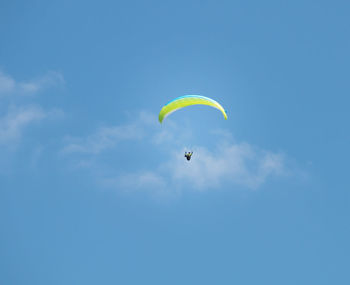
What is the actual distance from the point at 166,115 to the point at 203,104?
17.3ft

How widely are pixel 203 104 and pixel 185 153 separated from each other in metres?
7.77

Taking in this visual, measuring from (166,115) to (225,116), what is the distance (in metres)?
8.16

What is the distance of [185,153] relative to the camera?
185 ft

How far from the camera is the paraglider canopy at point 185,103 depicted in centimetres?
5191

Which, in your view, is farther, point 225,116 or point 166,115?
point 166,115

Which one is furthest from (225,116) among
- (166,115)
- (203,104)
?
(166,115)

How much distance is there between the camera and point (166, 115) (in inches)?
2142

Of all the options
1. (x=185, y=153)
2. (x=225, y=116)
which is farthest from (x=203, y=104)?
(x=185, y=153)

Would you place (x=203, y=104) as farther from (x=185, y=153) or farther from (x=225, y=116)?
(x=185, y=153)

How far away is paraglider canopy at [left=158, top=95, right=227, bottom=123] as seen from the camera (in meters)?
51.9

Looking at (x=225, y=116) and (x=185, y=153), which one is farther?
(x=185, y=153)

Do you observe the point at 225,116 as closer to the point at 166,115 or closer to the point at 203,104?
the point at 203,104

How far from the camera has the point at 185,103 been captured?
53.1m

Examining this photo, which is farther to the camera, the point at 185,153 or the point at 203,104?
the point at 185,153
